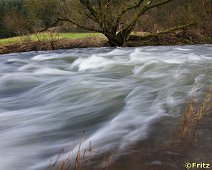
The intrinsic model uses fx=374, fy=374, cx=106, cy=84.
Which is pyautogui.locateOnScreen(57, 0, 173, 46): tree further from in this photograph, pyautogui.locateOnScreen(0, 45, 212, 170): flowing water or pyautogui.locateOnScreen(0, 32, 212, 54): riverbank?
pyautogui.locateOnScreen(0, 45, 212, 170): flowing water

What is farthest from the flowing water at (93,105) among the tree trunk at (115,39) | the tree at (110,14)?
the tree trunk at (115,39)

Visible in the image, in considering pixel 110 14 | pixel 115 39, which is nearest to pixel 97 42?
Result: pixel 115 39

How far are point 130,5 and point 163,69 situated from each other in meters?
9.40

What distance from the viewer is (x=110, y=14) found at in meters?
18.5

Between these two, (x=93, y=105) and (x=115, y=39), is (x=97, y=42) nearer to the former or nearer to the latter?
(x=115, y=39)

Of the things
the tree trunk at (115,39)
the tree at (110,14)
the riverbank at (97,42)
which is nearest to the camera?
the tree at (110,14)

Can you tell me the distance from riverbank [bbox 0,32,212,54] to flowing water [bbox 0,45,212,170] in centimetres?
641

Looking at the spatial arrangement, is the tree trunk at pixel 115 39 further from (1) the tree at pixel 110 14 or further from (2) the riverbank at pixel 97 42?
(2) the riverbank at pixel 97 42

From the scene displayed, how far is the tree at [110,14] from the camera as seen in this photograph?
60.7 ft

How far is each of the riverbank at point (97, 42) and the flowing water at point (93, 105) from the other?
252 inches

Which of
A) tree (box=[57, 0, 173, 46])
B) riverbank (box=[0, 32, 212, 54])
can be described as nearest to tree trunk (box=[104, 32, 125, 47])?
tree (box=[57, 0, 173, 46])

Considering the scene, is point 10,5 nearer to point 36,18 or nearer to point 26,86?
point 36,18

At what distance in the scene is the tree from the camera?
1850 cm

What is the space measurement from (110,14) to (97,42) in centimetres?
225
